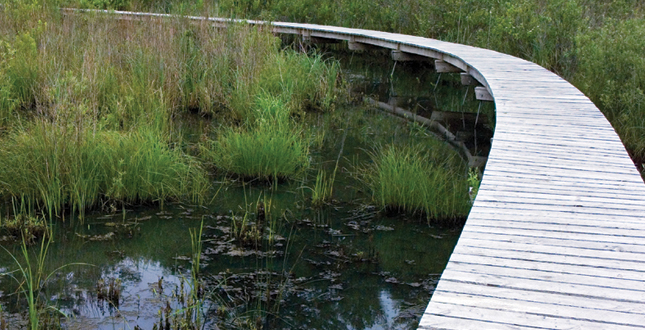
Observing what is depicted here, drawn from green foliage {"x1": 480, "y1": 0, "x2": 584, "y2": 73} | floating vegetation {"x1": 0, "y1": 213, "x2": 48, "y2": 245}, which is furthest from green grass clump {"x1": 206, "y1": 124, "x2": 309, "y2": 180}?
green foliage {"x1": 480, "y1": 0, "x2": 584, "y2": 73}

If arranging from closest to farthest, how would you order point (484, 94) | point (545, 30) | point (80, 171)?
1. point (80, 171)
2. point (484, 94)
3. point (545, 30)

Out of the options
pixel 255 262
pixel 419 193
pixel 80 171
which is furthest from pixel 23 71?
pixel 419 193

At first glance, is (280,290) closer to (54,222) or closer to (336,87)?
(54,222)

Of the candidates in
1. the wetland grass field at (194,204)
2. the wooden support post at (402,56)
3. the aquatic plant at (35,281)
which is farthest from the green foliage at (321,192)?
the wooden support post at (402,56)

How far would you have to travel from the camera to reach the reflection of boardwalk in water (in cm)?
230

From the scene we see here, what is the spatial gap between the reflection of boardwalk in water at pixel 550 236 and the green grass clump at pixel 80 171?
2.37 meters

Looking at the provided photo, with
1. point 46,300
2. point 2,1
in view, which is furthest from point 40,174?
point 2,1

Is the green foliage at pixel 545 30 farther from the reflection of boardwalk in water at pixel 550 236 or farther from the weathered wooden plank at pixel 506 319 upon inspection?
the weathered wooden plank at pixel 506 319

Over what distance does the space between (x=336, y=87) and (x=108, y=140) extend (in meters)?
4.91

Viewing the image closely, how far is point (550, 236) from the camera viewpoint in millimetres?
2996

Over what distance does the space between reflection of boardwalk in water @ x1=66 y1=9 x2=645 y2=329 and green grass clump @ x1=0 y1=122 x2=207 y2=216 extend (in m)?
2.37

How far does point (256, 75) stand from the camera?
794 cm

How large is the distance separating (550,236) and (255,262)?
5.84 ft

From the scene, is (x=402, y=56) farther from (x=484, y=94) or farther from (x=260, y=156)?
(x=260, y=156)
